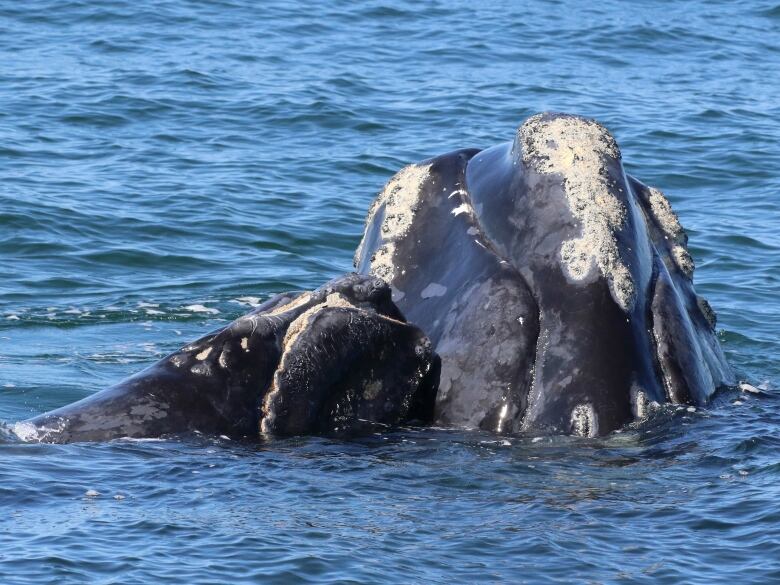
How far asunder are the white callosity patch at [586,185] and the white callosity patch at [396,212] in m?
0.62

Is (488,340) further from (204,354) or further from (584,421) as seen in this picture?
(204,354)

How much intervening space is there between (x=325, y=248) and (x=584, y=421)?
321 inches

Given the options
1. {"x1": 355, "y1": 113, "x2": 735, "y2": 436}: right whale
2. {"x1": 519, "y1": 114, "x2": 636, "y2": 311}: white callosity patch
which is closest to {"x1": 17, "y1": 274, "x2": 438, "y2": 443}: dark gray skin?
{"x1": 355, "y1": 113, "x2": 735, "y2": 436}: right whale

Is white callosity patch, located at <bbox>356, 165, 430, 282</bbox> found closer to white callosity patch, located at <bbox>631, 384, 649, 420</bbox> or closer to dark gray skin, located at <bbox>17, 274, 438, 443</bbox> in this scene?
dark gray skin, located at <bbox>17, 274, 438, 443</bbox>

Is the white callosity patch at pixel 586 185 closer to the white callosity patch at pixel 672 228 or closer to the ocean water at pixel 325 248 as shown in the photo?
the white callosity patch at pixel 672 228

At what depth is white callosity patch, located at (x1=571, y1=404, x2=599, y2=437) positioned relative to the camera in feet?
20.4

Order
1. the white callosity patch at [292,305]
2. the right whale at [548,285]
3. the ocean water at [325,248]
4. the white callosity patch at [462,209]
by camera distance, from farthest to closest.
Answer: the white callosity patch at [462,209]
the white callosity patch at [292,305]
the right whale at [548,285]
the ocean water at [325,248]

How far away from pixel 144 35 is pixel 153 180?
32.4 feet

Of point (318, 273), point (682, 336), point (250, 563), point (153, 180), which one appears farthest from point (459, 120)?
point (250, 563)

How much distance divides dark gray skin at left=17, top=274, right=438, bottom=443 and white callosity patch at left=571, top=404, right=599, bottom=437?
676 millimetres

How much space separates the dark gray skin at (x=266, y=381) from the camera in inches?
243

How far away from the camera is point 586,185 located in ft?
21.9

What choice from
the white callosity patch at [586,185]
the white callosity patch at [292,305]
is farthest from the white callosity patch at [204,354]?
the white callosity patch at [586,185]

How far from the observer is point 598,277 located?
6.42 m
